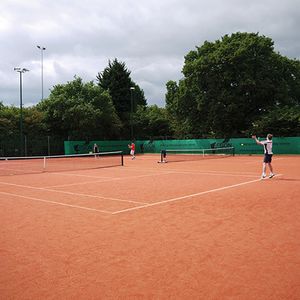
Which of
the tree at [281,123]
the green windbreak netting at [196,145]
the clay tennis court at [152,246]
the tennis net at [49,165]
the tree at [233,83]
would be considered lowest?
the tennis net at [49,165]

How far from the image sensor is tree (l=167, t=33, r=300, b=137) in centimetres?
4134

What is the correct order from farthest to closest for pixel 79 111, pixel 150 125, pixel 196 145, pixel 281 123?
pixel 150 125
pixel 79 111
pixel 196 145
pixel 281 123

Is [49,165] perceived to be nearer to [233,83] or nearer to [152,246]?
[152,246]

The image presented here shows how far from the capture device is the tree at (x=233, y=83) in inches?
1628

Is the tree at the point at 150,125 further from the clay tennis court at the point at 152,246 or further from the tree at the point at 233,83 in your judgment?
the clay tennis court at the point at 152,246

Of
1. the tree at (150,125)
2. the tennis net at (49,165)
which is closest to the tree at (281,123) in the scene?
the tennis net at (49,165)

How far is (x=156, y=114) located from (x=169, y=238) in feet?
180

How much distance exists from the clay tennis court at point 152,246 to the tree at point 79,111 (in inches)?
1395

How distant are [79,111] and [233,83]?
1887 cm

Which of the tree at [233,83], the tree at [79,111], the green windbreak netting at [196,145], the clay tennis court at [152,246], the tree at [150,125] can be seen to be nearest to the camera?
the clay tennis court at [152,246]

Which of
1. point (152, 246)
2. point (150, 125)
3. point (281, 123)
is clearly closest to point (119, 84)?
point (150, 125)

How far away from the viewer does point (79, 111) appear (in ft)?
147

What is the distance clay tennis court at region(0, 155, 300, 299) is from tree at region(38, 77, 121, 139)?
35.4 metres

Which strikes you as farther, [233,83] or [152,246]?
[233,83]
